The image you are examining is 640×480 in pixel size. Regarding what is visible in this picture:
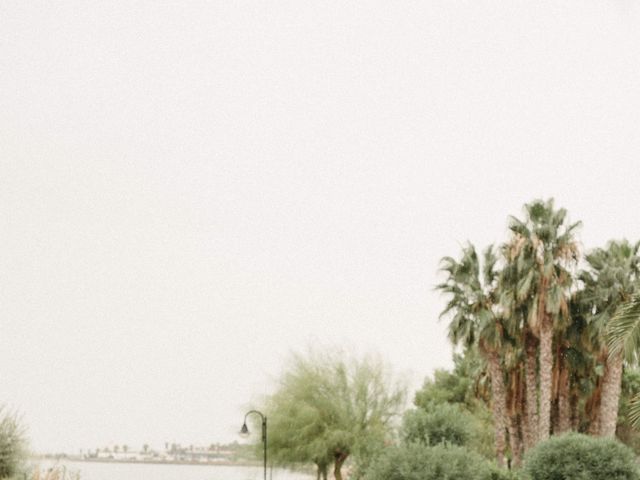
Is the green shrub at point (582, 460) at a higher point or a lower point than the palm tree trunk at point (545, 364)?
lower

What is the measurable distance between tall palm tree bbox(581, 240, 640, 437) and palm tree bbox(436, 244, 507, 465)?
13.0ft

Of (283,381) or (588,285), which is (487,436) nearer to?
(283,381)

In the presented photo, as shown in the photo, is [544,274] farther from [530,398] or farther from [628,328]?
[628,328]

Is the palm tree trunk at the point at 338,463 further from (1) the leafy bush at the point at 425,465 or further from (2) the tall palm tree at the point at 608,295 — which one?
(1) the leafy bush at the point at 425,465

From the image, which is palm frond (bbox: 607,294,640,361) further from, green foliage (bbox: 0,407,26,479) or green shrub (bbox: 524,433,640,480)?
green foliage (bbox: 0,407,26,479)

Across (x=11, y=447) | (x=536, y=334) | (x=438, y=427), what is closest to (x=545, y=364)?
(x=536, y=334)

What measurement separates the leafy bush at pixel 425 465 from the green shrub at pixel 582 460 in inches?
92.3

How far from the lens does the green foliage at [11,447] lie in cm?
1909

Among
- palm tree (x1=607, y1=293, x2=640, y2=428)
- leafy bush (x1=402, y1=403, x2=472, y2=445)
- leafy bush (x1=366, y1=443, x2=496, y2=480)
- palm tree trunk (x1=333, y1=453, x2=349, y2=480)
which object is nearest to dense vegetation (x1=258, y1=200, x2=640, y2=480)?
leafy bush (x1=402, y1=403, x2=472, y2=445)

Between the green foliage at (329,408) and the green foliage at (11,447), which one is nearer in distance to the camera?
the green foliage at (11,447)

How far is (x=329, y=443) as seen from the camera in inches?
1639

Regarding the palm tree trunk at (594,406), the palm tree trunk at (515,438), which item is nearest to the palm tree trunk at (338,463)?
the palm tree trunk at (515,438)

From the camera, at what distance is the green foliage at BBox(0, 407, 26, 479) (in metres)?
19.1

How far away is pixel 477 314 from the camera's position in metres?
35.4
